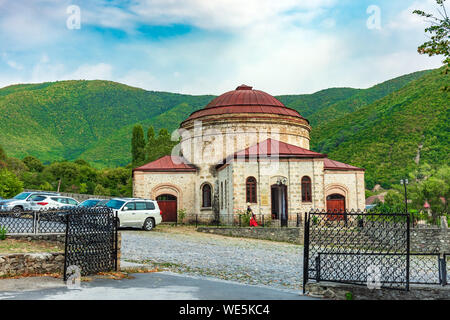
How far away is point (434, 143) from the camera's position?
57000 millimetres

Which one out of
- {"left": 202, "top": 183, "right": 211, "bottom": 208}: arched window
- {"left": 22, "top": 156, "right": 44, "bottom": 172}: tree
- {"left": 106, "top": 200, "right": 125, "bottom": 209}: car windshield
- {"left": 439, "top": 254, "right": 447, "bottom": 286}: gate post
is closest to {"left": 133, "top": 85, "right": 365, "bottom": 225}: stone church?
{"left": 202, "top": 183, "right": 211, "bottom": 208}: arched window

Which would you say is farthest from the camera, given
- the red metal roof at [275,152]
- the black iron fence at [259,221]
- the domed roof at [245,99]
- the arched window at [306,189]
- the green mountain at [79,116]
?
the green mountain at [79,116]

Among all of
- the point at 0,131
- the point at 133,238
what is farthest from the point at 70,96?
the point at 133,238

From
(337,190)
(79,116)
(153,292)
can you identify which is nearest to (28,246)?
(153,292)

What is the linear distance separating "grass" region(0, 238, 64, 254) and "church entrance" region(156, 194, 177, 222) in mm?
21758

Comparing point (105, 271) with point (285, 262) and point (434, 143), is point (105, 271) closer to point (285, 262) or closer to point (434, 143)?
point (285, 262)

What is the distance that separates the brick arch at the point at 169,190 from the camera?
33188mm

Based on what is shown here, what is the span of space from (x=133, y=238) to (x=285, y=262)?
7411 mm

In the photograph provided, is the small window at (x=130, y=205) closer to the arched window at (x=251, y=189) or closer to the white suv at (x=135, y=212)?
the white suv at (x=135, y=212)

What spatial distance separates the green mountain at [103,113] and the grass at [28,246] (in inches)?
2592

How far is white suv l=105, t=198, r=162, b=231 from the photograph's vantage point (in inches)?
852

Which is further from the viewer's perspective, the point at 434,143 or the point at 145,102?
the point at 145,102

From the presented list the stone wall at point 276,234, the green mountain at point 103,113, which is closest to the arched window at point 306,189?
the stone wall at point 276,234
